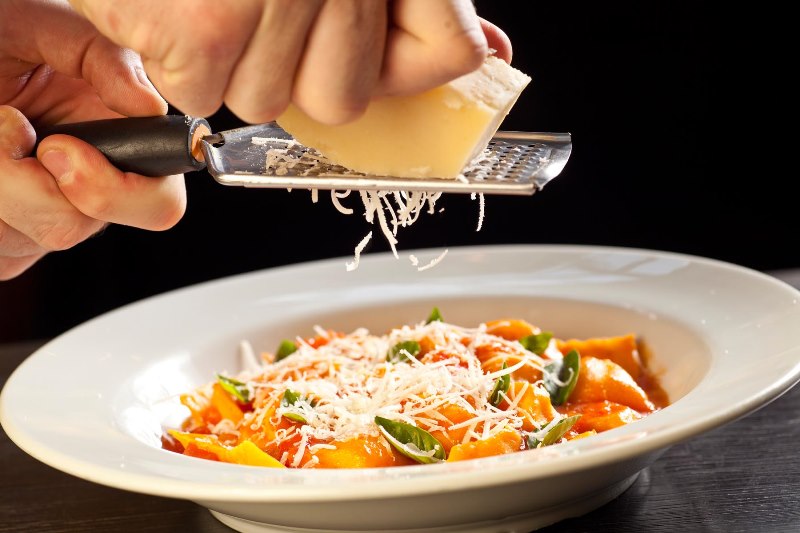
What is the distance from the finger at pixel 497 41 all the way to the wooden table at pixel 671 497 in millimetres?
675

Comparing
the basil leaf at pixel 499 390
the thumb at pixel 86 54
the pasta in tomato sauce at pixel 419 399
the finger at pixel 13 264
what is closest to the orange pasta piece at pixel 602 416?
the pasta in tomato sauce at pixel 419 399

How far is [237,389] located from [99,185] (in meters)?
0.48

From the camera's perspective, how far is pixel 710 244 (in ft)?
13.8

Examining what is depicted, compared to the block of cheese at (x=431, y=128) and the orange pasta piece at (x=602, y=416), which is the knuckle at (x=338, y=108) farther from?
the orange pasta piece at (x=602, y=416)

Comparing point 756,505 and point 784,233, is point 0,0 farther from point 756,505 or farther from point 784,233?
point 784,233

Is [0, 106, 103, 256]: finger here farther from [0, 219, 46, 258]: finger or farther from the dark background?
the dark background

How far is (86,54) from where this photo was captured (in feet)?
5.71

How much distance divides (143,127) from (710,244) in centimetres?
334

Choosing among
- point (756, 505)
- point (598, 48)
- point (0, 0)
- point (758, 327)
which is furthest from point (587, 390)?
point (598, 48)

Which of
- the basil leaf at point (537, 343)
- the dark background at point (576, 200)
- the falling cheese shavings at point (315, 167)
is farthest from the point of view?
the dark background at point (576, 200)

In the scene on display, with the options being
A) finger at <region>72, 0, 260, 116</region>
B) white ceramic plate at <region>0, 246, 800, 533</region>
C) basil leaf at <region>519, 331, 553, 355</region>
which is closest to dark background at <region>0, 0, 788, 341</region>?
white ceramic plate at <region>0, 246, 800, 533</region>

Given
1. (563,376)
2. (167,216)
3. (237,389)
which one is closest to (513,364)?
(563,376)

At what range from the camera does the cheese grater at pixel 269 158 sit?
120 centimetres

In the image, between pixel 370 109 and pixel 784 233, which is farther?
pixel 784 233
